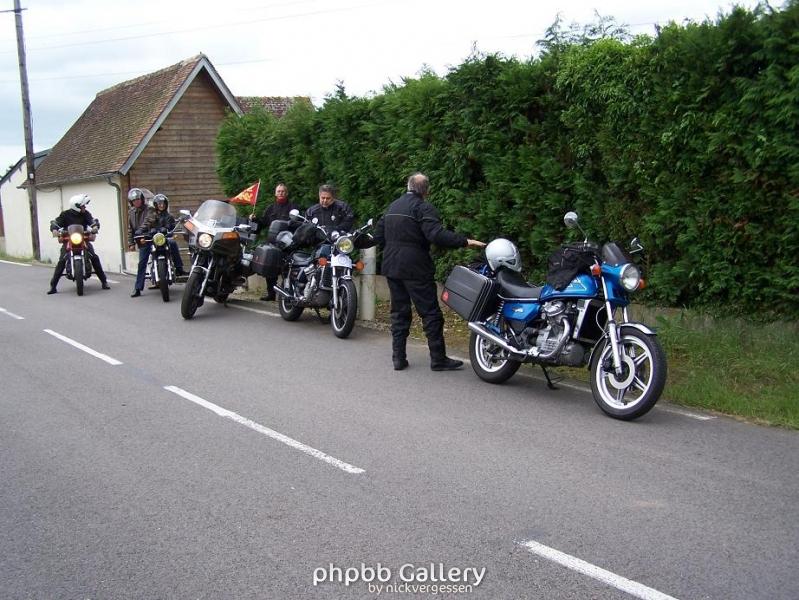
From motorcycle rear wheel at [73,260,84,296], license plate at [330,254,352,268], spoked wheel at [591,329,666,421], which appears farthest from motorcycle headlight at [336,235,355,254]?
motorcycle rear wheel at [73,260,84,296]

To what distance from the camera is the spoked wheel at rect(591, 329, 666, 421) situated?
6.02 meters

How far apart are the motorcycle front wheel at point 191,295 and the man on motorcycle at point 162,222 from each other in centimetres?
328

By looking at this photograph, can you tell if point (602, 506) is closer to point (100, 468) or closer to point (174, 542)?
point (174, 542)

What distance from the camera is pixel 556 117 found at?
31.6 feet

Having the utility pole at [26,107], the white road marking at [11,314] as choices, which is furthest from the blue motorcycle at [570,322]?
the utility pole at [26,107]

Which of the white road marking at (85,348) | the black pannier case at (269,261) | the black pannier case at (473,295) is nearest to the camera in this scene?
the black pannier case at (473,295)

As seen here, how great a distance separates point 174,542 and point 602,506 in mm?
2379

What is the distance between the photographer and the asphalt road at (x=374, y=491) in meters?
3.84

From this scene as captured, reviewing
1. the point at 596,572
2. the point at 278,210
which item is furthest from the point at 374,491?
the point at 278,210

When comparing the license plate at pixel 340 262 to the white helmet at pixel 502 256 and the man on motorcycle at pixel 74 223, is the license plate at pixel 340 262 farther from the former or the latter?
the man on motorcycle at pixel 74 223

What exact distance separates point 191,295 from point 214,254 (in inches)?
28.3

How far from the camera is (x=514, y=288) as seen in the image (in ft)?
24.7

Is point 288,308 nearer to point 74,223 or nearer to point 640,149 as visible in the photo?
point 640,149

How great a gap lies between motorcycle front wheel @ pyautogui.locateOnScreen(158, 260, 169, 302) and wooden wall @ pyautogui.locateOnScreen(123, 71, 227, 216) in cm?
1320
